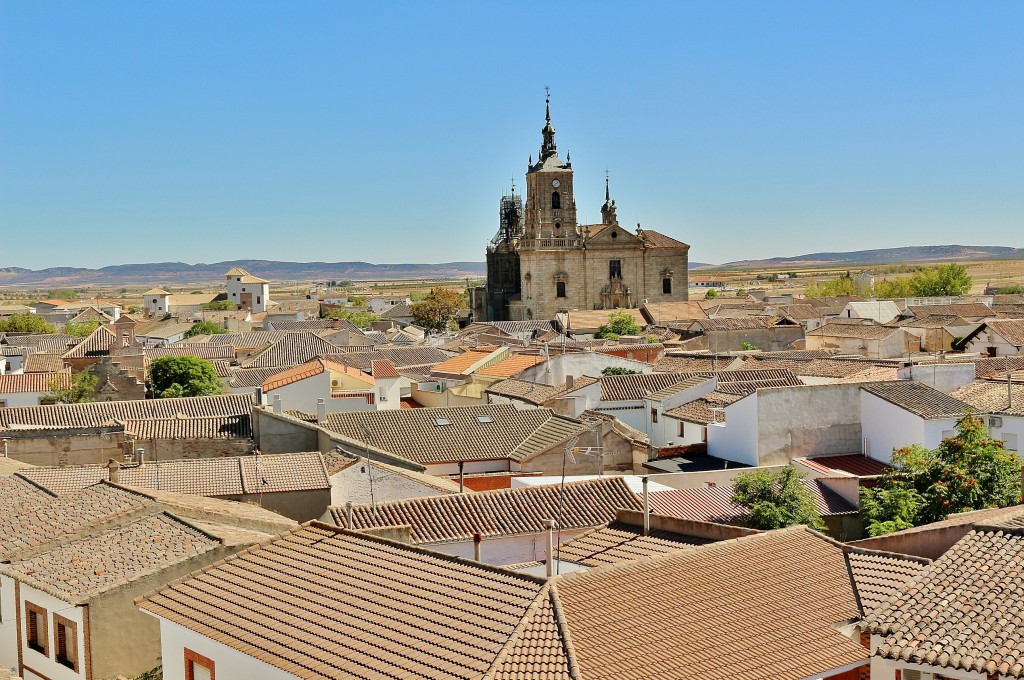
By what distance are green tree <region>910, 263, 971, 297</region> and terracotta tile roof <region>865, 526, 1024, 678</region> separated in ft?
305

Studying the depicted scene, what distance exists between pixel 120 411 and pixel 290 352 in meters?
22.0

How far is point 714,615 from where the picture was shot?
35.6 feet

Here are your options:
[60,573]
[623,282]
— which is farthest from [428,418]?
[623,282]

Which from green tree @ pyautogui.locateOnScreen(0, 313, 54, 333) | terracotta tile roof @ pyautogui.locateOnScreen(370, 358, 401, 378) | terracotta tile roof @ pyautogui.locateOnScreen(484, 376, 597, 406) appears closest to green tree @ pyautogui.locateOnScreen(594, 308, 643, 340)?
terracotta tile roof @ pyautogui.locateOnScreen(370, 358, 401, 378)

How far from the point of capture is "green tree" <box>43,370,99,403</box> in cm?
3866

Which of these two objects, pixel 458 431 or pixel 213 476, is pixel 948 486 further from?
pixel 458 431

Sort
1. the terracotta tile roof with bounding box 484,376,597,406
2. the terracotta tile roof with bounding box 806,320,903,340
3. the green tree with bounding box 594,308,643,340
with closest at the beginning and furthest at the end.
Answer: the terracotta tile roof with bounding box 484,376,597,406
the terracotta tile roof with bounding box 806,320,903,340
the green tree with bounding box 594,308,643,340

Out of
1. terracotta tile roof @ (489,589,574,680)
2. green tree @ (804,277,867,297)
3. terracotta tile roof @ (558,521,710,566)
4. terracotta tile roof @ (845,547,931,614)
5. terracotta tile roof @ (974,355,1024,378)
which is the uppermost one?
green tree @ (804,277,867,297)

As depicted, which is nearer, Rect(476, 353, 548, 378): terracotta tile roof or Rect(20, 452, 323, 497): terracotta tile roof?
Rect(20, 452, 323, 497): terracotta tile roof

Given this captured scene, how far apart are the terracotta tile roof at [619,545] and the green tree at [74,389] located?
26.3 meters

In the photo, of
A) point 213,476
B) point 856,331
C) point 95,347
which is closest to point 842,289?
point 856,331

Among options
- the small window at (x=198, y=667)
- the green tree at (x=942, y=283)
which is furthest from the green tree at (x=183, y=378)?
the green tree at (x=942, y=283)

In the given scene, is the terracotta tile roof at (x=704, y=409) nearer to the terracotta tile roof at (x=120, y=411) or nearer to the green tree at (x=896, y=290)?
the terracotta tile roof at (x=120, y=411)

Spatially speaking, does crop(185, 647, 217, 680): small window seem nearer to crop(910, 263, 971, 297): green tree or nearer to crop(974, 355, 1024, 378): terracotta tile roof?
crop(974, 355, 1024, 378): terracotta tile roof
